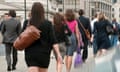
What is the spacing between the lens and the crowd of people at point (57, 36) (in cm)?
639

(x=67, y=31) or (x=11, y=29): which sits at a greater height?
(x=67, y=31)

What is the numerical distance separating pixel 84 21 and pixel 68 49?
1.76m

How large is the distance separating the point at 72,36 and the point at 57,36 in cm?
100

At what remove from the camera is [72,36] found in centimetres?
1107

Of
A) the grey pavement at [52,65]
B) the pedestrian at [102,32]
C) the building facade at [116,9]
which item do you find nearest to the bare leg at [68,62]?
the grey pavement at [52,65]

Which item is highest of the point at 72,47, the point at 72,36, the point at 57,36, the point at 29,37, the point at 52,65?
the point at 29,37

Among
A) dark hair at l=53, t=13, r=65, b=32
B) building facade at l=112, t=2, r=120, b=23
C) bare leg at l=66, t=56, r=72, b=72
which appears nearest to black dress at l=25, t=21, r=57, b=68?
dark hair at l=53, t=13, r=65, b=32

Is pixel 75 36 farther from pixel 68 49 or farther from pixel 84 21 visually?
pixel 84 21

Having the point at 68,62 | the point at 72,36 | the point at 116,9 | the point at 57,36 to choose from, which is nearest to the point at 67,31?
the point at 72,36

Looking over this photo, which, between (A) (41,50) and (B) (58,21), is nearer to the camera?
(A) (41,50)

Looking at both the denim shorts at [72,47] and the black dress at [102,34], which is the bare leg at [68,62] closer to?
the denim shorts at [72,47]

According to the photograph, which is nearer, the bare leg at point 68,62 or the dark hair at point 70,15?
the dark hair at point 70,15

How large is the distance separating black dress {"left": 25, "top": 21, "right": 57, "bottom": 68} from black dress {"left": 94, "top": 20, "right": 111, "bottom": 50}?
6126mm

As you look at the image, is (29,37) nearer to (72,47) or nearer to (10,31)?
(72,47)
